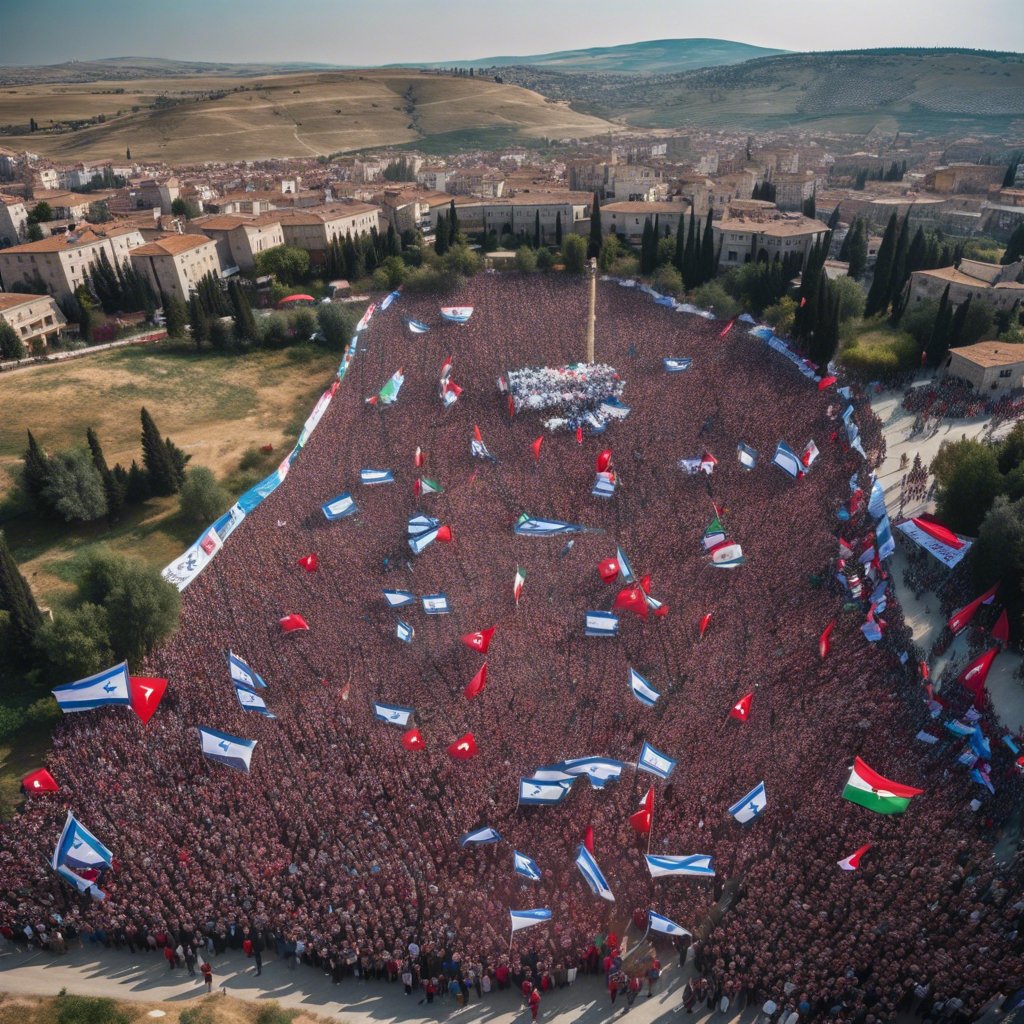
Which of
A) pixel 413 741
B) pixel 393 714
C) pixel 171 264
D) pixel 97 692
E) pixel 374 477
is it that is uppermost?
pixel 171 264

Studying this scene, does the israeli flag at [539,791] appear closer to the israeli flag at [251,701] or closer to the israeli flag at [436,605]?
the israeli flag at [251,701]

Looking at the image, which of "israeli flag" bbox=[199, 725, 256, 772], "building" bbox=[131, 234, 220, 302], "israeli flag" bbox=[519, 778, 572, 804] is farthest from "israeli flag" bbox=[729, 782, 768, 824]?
"building" bbox=[131, 234, 220, 302]

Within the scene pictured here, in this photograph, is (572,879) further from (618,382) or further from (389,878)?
(618,382)

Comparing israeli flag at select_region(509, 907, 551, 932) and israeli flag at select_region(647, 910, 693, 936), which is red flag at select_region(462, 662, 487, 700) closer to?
israeli flag at select_region(509, 907, 551, 932)

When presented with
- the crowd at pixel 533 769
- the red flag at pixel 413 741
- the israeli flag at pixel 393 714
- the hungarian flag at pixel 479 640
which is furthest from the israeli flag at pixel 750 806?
the israeli flag at pixel 393 714

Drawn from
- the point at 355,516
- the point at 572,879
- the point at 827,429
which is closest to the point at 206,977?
the point at 572,879

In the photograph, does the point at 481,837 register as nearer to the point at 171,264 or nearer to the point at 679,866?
the point at 679,866

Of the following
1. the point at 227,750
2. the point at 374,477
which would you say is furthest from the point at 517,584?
the point at 374,477
